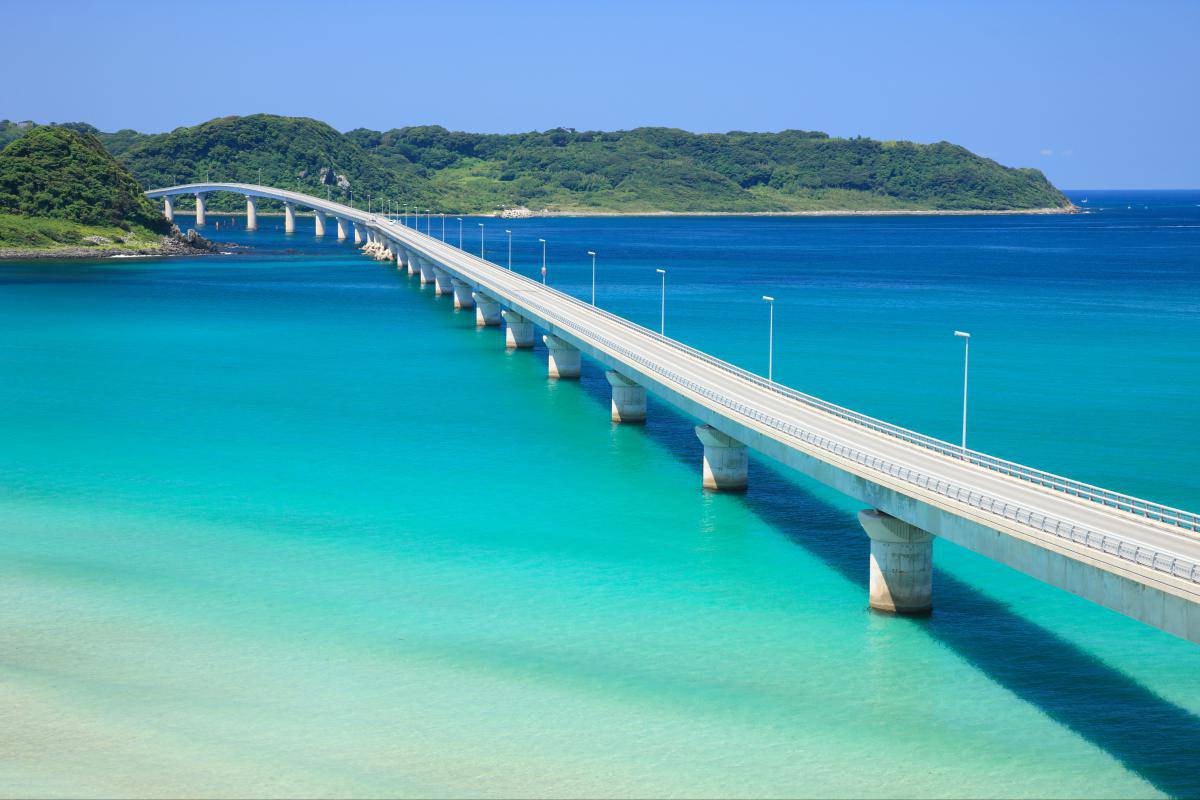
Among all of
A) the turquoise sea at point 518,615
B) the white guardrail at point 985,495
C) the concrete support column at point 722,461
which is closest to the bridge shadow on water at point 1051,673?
the turquoise sea at point 518,615

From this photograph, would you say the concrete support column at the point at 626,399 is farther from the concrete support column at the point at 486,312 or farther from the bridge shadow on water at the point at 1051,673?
the concrete support column at the point at 486,312

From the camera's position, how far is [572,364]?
103125 mm

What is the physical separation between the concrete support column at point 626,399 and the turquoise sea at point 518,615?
1.42m

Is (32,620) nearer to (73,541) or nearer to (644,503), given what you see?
(73,541)

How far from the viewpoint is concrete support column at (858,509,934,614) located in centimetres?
4703

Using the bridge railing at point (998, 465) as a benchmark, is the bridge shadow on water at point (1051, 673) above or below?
below

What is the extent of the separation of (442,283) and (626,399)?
93.7 metres

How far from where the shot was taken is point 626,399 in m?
83.4

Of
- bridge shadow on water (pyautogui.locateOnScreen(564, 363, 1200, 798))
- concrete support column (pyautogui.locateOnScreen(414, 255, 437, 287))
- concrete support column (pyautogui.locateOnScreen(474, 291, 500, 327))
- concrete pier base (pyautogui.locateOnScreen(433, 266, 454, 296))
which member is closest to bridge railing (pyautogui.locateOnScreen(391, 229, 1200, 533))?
bridge shadow on water (pyautogui.locateOnScreen(564, 363, 1200, 798))

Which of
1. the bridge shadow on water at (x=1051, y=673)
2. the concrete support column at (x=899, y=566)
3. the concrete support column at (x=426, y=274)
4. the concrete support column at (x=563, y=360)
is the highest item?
the concrete support column at (x=426, y=274)

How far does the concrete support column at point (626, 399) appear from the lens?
8275cm

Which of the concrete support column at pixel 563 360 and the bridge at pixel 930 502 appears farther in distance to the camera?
the concrete support column at pixel 563 360

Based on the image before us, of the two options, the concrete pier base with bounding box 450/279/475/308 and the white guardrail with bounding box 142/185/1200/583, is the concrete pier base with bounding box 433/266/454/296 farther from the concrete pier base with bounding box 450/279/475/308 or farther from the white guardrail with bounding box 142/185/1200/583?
the white guardrail with bounding box 142/185/1200/583

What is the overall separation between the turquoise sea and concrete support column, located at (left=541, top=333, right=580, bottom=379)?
8.90ft
